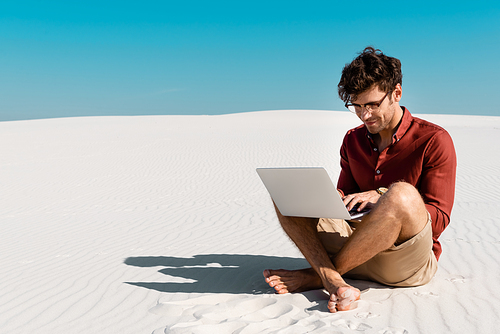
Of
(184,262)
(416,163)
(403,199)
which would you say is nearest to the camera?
(403,199)

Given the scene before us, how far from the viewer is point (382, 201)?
2.48 m

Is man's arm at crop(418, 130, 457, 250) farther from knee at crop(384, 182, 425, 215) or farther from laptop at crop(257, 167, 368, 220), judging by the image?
laptop at crop(257, 167, 368, 220)

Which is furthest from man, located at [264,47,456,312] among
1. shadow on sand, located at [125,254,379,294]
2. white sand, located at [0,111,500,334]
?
shadow on sand, located at [125,254,379,294]

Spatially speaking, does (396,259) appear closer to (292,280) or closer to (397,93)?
(292,280)

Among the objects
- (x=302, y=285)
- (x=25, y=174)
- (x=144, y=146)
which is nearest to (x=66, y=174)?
(x=25, y=174)

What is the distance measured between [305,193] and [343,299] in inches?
26.7

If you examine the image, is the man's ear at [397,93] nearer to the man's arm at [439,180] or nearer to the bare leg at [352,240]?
the man's arm at [439,180]

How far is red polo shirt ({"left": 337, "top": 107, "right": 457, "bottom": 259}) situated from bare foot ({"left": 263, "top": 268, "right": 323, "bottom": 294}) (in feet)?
2.50

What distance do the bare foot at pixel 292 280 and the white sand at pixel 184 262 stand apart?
69mm

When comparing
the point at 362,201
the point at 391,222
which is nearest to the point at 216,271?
the point at 362,201

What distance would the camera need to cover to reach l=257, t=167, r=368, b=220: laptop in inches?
96.4

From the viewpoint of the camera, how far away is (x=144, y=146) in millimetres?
18375

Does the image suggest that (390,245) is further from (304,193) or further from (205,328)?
(205,328)

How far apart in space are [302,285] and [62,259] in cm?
276
